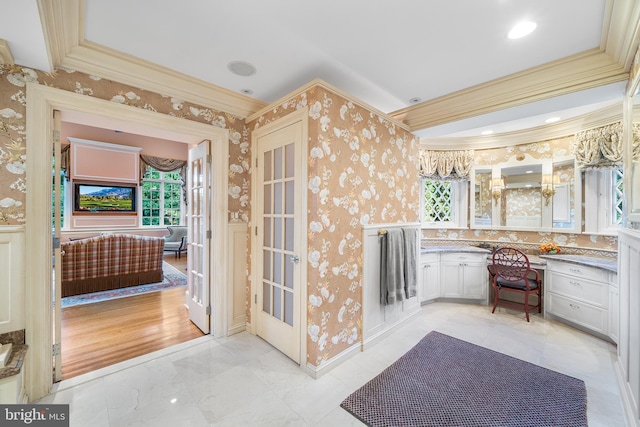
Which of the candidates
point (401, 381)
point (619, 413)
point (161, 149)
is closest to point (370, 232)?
point (401, 381)

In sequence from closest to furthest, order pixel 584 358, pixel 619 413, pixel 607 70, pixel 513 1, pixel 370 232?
pixel 513 1 → pixel 619 413 → pixel 607 70 → pixel 584 358 → pixel 370 232

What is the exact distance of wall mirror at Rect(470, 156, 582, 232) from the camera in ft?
11.9

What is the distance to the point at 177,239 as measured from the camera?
728cm

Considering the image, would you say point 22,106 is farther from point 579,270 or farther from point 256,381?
point 579,270

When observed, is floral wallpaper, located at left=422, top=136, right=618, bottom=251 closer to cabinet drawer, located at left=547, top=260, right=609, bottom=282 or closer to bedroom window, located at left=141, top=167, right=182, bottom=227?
cabinet drawer, located at left=547, top=260, right=609, bottom=282

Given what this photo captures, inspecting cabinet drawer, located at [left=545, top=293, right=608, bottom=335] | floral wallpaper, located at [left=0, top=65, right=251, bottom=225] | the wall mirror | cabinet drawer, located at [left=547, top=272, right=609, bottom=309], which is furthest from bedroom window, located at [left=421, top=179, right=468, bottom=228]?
floral wallpaper, located at [left=0, top=65, right=251, bottom=225]

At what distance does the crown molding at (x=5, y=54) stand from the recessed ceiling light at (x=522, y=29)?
3192 mm

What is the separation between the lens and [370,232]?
2645mm

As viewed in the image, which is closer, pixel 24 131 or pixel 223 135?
pixel 24 131

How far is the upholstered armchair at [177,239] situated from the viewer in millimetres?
6955

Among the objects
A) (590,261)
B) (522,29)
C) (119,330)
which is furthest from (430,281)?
(119,330)

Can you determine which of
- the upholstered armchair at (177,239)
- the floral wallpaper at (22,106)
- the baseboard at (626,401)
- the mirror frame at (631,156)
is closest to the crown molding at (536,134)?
Answer: the mirror frame at (631,156)

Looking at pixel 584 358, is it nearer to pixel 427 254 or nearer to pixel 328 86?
pixel 427 254

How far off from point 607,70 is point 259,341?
3795mm
